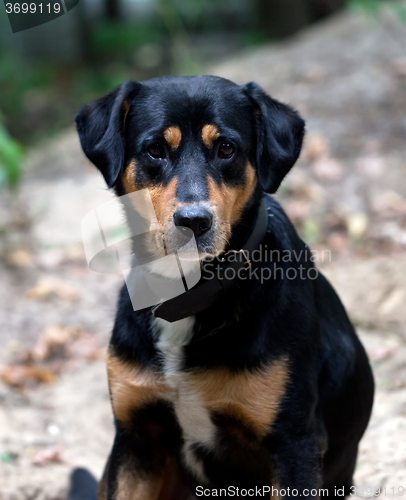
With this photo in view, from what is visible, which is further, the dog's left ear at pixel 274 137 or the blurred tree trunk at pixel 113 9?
the blurred tree trunk at pixel 113 9

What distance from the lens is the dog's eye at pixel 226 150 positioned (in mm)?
2609

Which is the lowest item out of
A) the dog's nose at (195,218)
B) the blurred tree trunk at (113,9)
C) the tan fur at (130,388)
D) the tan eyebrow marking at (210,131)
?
the blurred tree trunk at (113,9)

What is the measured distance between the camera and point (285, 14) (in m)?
10.6

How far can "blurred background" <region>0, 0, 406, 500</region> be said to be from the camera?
4.11m

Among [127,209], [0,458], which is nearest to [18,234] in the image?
[0,458]

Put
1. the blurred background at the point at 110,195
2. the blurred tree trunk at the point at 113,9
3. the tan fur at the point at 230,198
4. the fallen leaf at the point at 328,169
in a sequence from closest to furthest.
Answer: the tan fur at the point at 230,198 < the blurred background at the point at 110,195 < the fallen leaf at the point at 328,169 < the blurred tree trunk at the point at 113,9

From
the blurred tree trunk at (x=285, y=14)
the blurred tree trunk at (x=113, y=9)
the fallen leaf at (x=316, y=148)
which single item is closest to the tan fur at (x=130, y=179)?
the fallen leaf at (x=316, y=148)

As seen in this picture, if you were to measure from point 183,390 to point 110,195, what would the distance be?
14.8 ft

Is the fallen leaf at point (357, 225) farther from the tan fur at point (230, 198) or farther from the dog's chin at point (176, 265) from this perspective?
the dog's chin at point (176, 265)

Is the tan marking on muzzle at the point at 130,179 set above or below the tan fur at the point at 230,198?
above

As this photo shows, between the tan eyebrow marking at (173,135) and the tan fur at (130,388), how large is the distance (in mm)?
957

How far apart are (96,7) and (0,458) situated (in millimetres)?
11212

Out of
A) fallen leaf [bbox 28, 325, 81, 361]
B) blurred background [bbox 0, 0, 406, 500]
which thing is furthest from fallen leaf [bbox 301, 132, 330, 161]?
fallen leaf [bbox 28, 325, 81, 361]

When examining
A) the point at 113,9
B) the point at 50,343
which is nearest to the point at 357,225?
the point at 50,343
